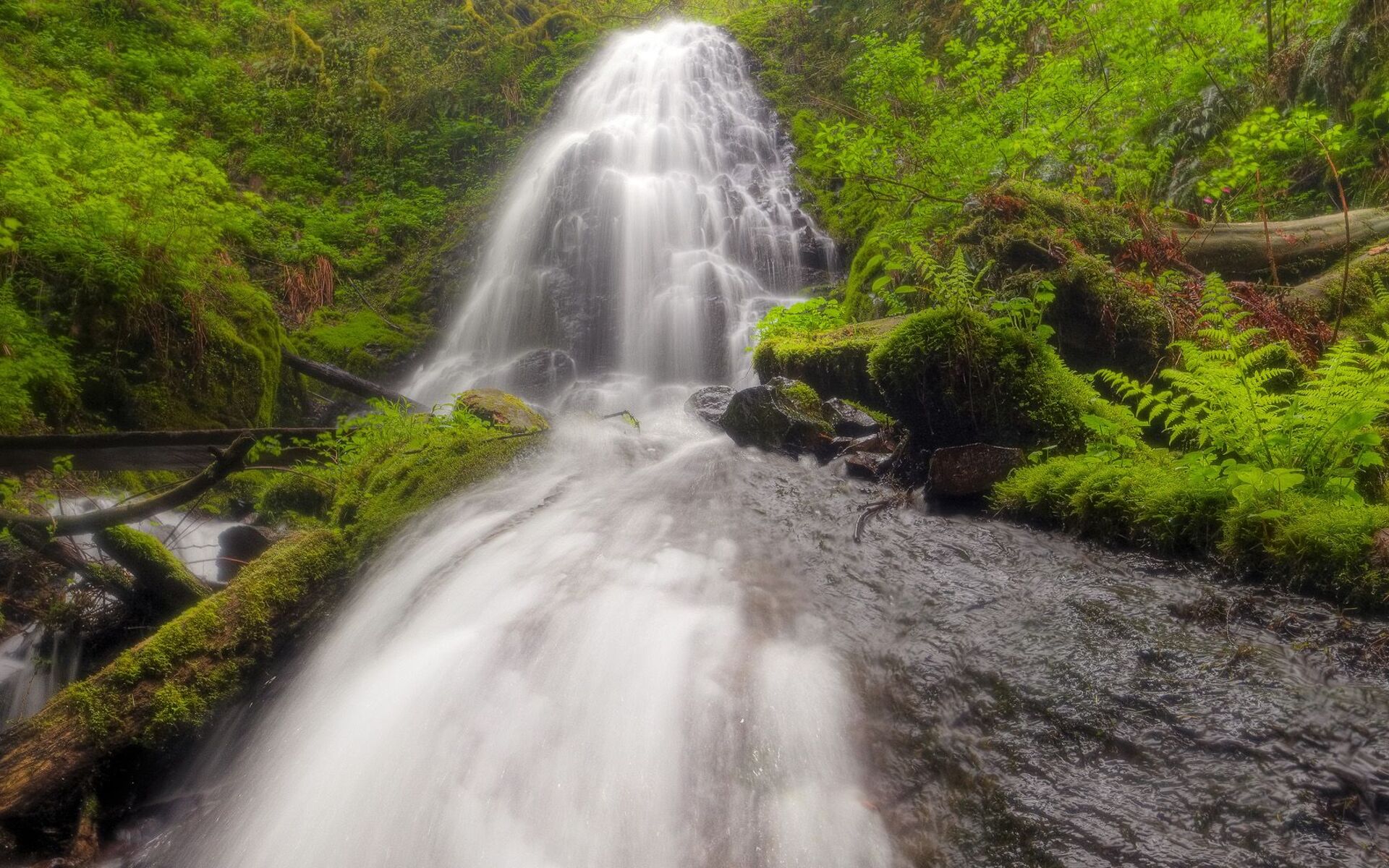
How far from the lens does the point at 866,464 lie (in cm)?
443

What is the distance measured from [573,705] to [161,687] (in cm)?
219

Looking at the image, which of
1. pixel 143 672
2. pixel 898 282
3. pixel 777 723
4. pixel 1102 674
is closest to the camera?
pixel 1102 674

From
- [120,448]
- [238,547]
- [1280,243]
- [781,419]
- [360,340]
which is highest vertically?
[360,340]

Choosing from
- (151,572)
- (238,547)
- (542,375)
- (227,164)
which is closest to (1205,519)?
(151,572)

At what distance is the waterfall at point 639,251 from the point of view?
10906mm

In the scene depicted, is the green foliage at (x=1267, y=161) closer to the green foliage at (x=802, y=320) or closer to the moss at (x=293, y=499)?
the green foliage at (x=802, y=320)

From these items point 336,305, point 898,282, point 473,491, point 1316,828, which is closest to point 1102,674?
point 1316,828

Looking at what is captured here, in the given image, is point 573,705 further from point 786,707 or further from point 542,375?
point 542,375

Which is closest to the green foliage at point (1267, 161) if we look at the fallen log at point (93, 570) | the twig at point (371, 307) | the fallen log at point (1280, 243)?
the fallen log at point (1280, 243)

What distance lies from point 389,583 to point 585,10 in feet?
71.8

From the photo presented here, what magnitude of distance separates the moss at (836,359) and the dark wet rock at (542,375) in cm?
534

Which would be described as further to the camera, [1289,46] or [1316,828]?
[1289,46]

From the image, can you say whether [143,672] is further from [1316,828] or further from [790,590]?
[1316,828]

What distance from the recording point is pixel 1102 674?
2.14 metres
